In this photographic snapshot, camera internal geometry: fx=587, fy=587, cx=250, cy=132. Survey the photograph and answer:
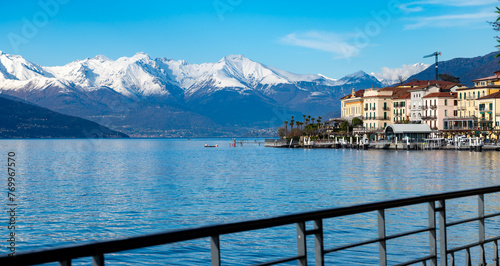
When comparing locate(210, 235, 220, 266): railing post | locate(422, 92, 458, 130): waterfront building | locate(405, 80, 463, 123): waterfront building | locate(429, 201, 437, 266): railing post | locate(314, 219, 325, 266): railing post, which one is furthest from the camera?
locate(405, 80, 463, 123): waterfront building

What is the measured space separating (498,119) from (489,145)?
8660mm

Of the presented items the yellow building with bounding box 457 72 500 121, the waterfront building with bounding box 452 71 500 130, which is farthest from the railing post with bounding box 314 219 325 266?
the yellow building with bounding box 457 72 500 121

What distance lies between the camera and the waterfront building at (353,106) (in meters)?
158

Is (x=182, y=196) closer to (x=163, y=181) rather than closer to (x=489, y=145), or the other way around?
(x=163, y=181)

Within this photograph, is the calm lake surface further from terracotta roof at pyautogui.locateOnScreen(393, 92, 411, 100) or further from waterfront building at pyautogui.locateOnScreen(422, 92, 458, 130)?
terracotta roof at pyautogui.locateOnScreen(393, 92, 411, 100)

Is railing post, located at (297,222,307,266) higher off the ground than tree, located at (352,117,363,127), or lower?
lower

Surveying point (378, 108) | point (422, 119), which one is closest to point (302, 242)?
point (422, 119)

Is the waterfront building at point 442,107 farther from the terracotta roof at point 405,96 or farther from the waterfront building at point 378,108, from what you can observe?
the waterfront building at point 378,108

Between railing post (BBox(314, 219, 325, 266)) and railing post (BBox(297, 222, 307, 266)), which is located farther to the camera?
railing post (BBox(314, 219, 325, 266))

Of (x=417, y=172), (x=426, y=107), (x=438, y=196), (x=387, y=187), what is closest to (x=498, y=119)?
(x=426, y=107)

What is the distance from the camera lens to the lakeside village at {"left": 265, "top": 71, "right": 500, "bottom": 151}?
11831 centimetres

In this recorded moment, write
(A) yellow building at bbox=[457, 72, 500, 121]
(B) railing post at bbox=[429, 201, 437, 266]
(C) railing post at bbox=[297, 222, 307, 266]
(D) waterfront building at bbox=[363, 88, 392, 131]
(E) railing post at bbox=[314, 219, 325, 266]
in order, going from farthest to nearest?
(D) waterfront building at bbox=[363, 88, 392, 131] → (A) yellow building at bbox=[457, 72, 500, 121] → (B) railing post at bbox=[429, 201, 437, 266] → (E) railing post at bbox=[314, 219, 325, 266] → (C) railing post at bbox=[297, 222, 307, 266]

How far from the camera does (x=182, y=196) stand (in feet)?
138

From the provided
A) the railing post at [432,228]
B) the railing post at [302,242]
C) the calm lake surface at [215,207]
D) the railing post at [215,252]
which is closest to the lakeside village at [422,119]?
the calm lake surface at [215,207]
